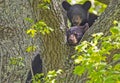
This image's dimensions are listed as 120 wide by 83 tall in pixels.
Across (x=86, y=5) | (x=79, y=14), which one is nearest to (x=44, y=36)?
(x=79, y=14)

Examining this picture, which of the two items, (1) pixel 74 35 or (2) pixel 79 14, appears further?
(2) pixel 79 14

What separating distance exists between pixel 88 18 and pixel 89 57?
3.90 meters

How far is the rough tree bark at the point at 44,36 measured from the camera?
13.2ft

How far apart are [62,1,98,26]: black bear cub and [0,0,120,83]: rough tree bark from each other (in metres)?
1.10

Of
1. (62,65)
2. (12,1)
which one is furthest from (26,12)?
(62,65)

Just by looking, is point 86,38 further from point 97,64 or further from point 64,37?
point 97,64

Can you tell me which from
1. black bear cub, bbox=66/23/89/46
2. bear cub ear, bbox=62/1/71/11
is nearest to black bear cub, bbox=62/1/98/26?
bear cub ear, bbox=62/1/71/11

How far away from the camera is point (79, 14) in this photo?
22.2ft

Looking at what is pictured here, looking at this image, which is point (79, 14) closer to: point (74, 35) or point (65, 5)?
point (65, 5)

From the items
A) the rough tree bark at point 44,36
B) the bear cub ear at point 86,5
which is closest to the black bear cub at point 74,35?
the rough tree bark at point 44,36

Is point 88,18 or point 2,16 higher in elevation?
point 2,16

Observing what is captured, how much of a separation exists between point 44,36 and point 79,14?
2.32m

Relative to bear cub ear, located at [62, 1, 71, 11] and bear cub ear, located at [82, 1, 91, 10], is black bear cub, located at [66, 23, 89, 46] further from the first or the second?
bear cub ear, located at [82, 1, 91, 10]

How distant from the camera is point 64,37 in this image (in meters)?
4.64
